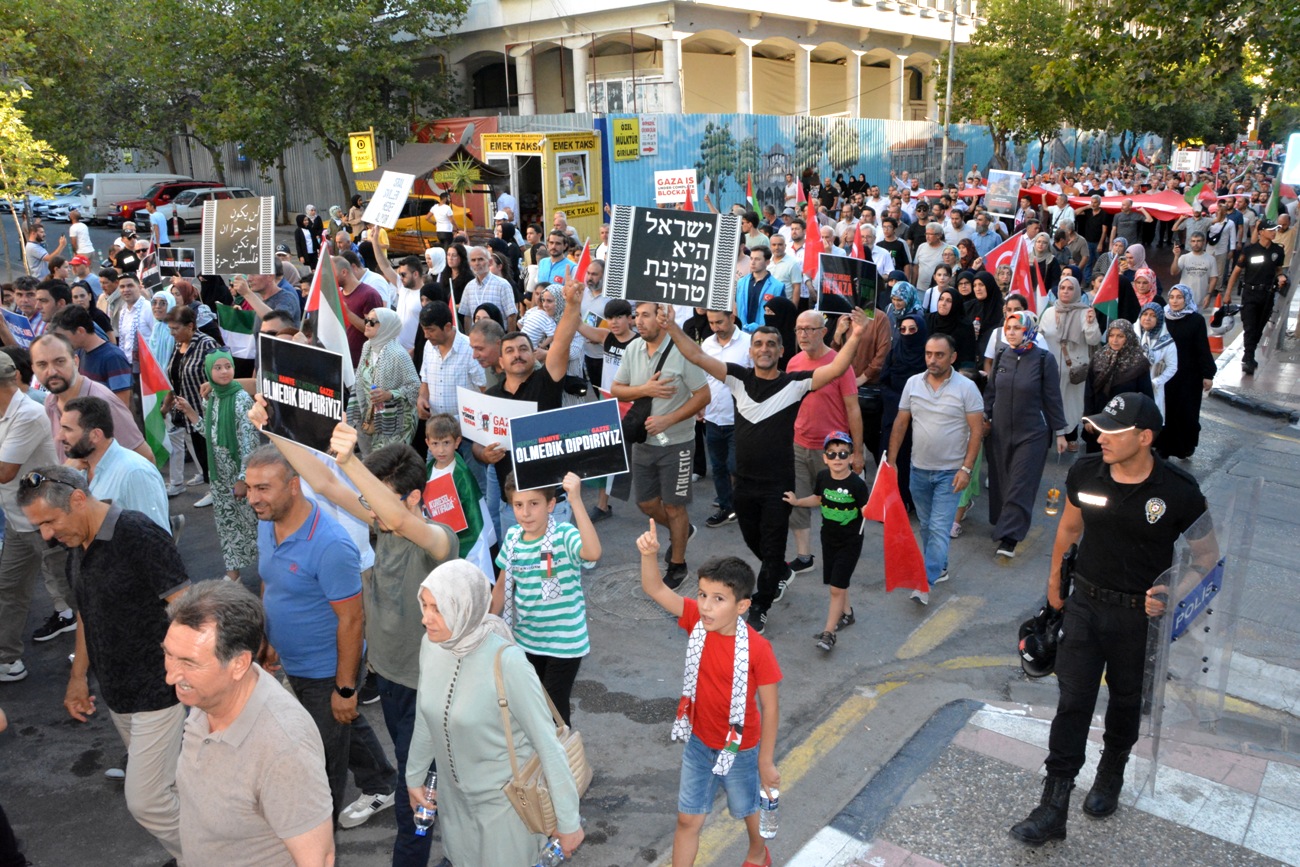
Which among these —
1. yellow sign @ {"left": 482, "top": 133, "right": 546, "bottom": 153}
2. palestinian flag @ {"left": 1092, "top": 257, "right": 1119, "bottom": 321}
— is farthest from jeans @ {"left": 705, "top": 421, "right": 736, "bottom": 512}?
Answer: yellow sign @ {"left": 482, "top": 133, "right": 546, "bottom": 153}

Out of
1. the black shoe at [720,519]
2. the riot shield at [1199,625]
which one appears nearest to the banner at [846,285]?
the black shoe at [720,519]

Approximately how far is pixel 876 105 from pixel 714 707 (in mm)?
44570

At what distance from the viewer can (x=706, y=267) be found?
6.34m

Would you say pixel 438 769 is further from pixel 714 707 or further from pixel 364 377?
pixel 364 377

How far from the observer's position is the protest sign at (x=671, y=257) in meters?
6.31

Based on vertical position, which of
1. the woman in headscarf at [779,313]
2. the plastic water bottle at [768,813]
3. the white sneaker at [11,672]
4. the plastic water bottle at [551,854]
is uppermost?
the woman in headscarf at [779,313]

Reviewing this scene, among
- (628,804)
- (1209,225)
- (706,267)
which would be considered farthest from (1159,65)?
(628,804)

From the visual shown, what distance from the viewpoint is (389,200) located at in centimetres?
1040

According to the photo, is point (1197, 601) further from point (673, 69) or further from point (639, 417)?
point (673, 69)

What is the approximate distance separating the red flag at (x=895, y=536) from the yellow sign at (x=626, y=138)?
63.2 ft

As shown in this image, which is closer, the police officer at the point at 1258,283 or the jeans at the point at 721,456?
the jeans at the point at 721,456

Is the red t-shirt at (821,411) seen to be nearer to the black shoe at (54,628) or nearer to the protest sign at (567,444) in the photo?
the protest sign at (567,444)

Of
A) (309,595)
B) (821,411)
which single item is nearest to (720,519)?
(821,411)

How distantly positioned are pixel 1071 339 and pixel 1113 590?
5.07 metres
